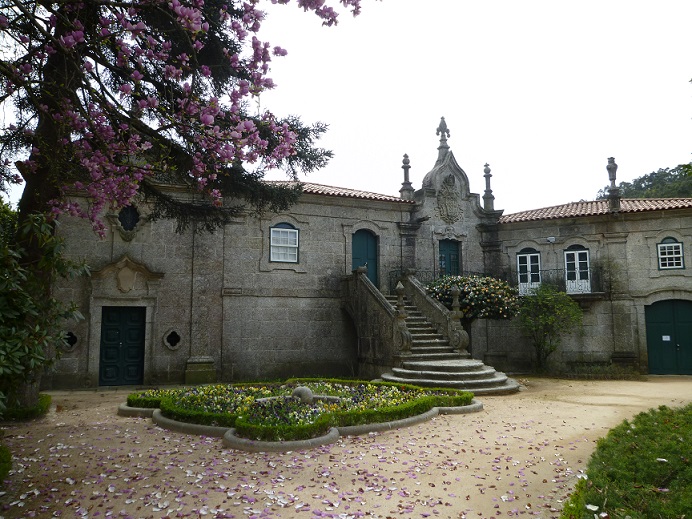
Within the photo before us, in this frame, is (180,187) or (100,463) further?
(180,187)

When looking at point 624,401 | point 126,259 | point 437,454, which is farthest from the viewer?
point 126,259

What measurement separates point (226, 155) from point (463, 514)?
15.0 feet

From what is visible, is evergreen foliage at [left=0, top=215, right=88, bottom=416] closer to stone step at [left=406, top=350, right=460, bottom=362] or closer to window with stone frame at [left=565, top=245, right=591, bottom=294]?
stone step at [left=406, top=350, right=460, bottom=362]

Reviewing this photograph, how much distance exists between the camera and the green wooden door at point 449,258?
17.4 metres

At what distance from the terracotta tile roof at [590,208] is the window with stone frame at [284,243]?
7833 mm

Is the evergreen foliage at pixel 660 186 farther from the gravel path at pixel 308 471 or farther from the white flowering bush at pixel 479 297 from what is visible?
the gravel path at pixel 308 471

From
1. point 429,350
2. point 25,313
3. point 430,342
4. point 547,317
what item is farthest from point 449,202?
point 25,313

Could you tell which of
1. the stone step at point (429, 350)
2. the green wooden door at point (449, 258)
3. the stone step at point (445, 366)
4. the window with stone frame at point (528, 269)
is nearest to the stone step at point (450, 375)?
the stone step at point (445, 366)


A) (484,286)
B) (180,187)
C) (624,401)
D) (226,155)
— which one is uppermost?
(180,187)

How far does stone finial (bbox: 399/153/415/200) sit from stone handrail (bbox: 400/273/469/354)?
309 centimetres

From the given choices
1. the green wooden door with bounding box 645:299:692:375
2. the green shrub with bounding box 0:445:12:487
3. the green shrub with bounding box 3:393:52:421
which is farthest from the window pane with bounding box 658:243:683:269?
the green shrub with bounding box 0:445:12:487

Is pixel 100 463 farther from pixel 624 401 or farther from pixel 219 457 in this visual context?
pixel 624 401

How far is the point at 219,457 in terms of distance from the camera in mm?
6117

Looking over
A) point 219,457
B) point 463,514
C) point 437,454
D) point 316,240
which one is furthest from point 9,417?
point 316,240
